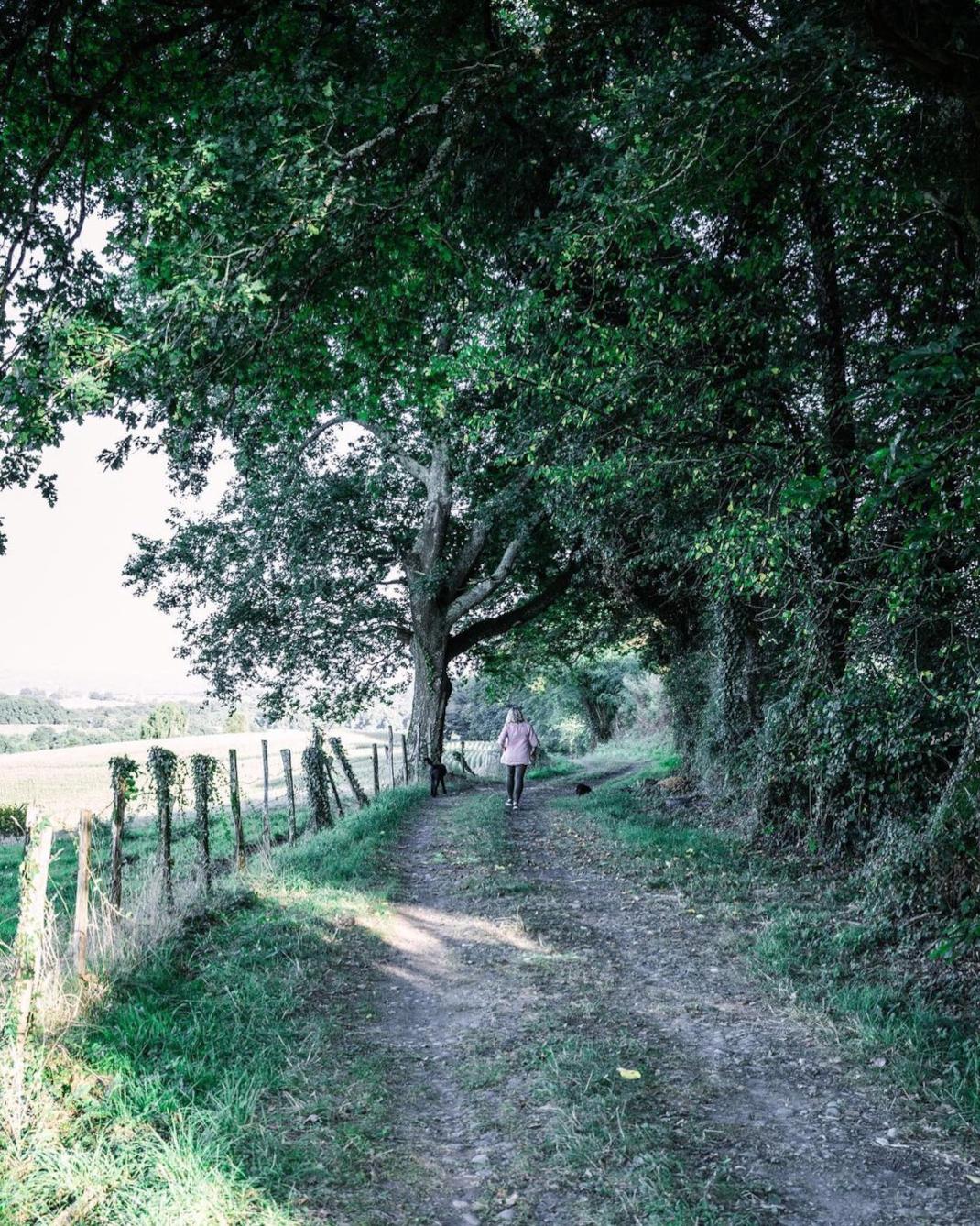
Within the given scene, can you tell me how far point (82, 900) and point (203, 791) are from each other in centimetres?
513

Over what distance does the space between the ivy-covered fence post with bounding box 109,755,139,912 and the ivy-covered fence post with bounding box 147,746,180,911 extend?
1.37 ft

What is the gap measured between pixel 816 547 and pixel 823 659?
1432 mm

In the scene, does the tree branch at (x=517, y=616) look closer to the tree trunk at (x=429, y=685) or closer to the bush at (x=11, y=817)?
the tree trunk at (x=429, y=685)

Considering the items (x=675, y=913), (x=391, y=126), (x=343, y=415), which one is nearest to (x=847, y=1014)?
(x=675, y=913)

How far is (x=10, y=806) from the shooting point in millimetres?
26859

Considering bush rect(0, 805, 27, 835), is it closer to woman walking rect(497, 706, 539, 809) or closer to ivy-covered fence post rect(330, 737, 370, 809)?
ivy-covered fence post rect(330, 737, 370, 809)

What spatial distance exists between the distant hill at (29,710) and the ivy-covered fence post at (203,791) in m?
51.9

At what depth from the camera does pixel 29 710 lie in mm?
57656

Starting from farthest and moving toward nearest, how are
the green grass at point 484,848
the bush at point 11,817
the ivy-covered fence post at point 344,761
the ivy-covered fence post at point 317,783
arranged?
the bush at point 11,817 < the ivy-covered fence post at point 344,761 < the ivy-covered fence post at point 317,783 < the green grass at point 484,848

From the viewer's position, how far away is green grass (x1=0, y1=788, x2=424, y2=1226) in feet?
11.1

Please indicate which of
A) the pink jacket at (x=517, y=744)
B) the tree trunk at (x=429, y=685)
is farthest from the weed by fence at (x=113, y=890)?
the tree trunk at (x=429, y=685)

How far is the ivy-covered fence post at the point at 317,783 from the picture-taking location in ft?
50.0

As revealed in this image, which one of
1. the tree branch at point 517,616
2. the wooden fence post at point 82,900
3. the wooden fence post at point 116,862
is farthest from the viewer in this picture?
the tree branch at point 517,616

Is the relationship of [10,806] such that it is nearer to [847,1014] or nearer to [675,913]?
[675,913]
